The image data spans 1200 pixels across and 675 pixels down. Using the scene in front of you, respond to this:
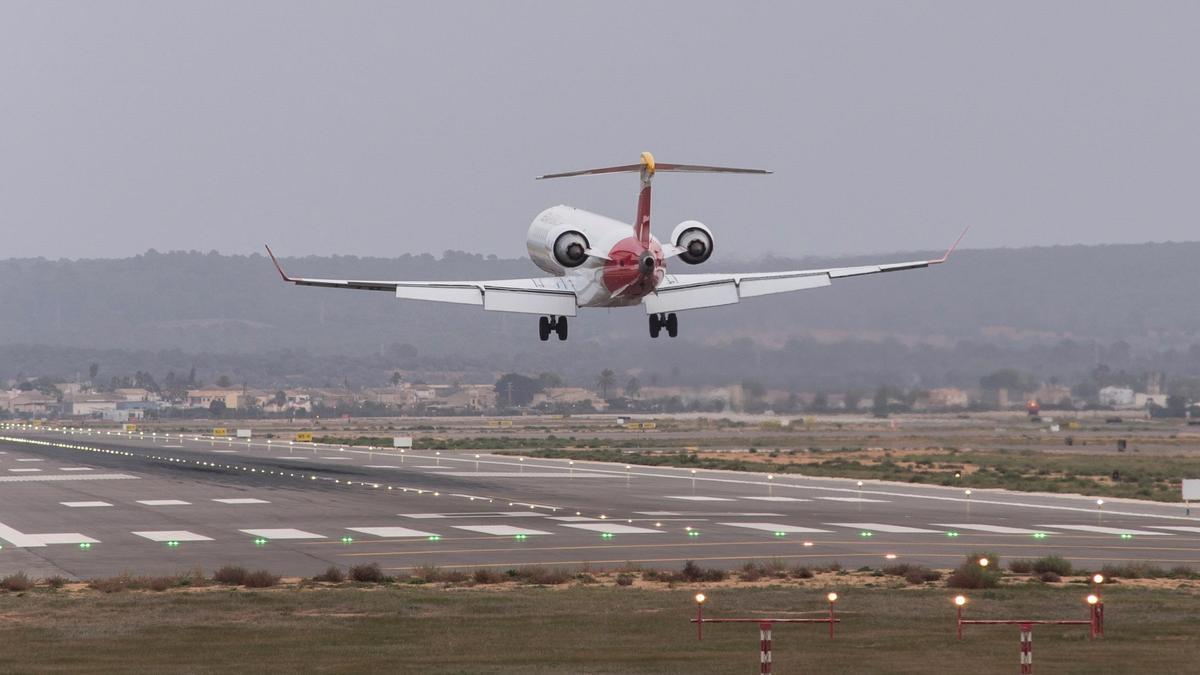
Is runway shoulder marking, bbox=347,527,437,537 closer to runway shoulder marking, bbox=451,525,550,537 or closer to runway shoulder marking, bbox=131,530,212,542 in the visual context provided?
runway shoulder marking, bbox=451,525,550,537

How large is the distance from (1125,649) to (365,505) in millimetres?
46381

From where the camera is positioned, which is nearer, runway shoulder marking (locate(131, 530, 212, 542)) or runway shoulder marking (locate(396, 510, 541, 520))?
runway shoulder marking (locate(131, 530, 212, 542))

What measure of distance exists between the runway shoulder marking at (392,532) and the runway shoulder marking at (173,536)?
17.7 feet

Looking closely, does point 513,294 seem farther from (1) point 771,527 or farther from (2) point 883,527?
(2) point 883,527

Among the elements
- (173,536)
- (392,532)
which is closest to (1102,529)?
(392,532)

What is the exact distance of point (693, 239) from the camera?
72.3m

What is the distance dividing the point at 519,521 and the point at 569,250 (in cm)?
1148

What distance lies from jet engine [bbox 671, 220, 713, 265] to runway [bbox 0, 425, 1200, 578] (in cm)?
Result: 1035

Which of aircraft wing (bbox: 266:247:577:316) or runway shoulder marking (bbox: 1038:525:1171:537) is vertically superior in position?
aircraft wing (bbox: 266:247:577:316)

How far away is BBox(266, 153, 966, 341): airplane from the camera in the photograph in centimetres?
6881

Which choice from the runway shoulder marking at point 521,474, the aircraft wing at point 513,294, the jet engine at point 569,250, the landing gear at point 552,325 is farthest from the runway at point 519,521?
the jet engine at point 569,250

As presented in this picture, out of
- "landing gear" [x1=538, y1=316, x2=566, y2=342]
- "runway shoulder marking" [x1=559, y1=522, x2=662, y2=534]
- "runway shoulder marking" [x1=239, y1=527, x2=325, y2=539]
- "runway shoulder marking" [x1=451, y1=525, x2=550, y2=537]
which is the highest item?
"landing gear" [x1=538, y1=316, x2=566, y2=342]

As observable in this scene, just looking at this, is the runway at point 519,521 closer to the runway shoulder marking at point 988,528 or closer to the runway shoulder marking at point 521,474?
the runway shoulder marking at point 988,528

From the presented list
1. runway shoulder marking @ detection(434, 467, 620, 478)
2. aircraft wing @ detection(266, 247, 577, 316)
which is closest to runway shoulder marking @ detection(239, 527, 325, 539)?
aircraft wing @ detection(266, 247, 577, 316)
